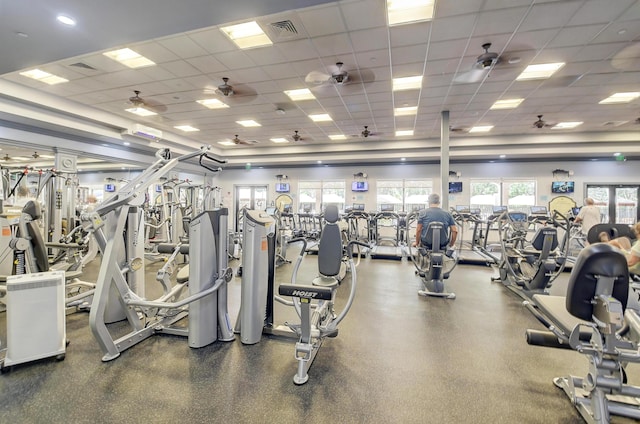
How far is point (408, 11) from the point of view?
11.6ft

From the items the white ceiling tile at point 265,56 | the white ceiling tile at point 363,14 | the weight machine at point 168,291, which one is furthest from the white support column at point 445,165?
the weight machine at point 168,291

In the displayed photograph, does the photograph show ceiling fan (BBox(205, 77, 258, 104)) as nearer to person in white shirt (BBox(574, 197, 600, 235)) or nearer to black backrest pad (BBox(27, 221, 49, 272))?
black backrest pad (BBox(27, 221, 49, 272))

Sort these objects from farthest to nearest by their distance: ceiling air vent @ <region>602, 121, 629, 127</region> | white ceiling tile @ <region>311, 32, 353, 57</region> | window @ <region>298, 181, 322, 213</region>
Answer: window @ <region>298, 181, 322, 213</region> → ceiling air vent @ <region>602, 121, 629, 127</region> → white ceiling tile @ <region>311, 32, 353, 57</region>

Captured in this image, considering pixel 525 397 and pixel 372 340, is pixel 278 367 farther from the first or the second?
pixel 525 397

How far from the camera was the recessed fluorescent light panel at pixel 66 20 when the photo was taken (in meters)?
2.83

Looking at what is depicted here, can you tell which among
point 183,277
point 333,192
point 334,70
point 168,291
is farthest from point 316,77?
point 333,192

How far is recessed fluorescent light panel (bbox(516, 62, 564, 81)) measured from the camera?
4750mm

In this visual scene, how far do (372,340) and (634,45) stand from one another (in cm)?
562

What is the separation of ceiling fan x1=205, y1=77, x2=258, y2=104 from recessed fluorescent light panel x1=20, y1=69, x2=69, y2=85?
2667 mm

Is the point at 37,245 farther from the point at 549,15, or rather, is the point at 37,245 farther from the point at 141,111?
the point at 549,15

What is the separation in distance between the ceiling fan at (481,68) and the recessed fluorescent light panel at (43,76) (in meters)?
7.39

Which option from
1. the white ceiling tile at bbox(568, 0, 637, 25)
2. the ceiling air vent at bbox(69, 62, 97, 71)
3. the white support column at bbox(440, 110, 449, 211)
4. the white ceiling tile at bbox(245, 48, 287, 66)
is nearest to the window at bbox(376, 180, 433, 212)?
the white support column at bbox(440, 110, 449, 211)

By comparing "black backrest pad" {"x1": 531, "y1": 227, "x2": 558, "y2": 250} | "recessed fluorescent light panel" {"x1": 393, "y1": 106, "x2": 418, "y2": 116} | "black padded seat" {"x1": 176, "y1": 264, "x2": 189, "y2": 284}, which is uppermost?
"recessed fluorescent light panel" {"x1": 393, "y1": 106, "x2": 418, "y2": 116}

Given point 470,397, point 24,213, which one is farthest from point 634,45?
point 24,213
